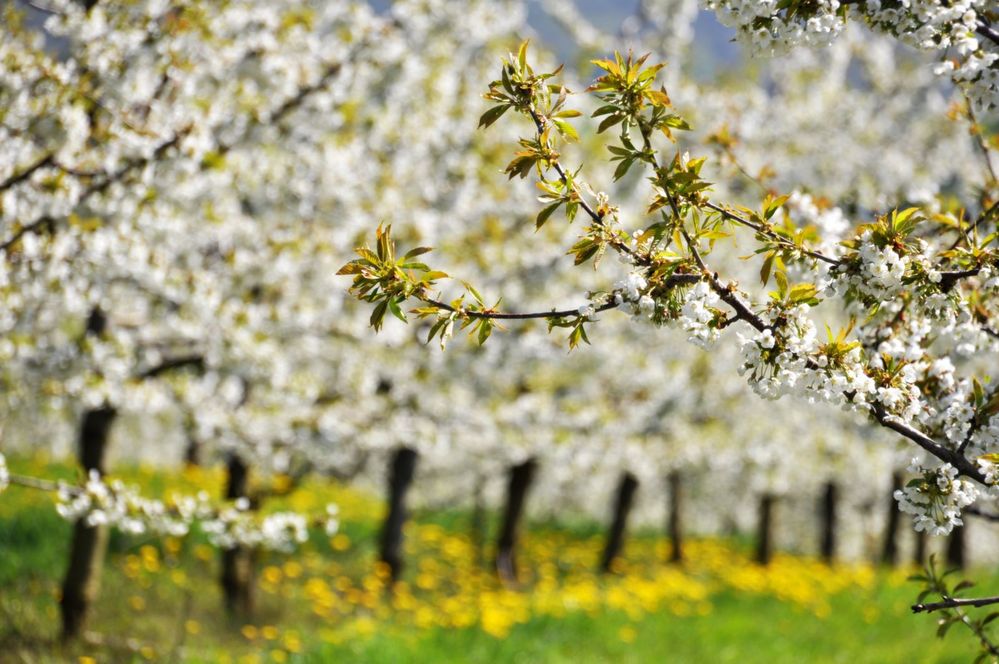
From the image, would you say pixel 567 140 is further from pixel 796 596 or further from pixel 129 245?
pixel 796 596

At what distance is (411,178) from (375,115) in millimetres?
1889

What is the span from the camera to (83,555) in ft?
17.1

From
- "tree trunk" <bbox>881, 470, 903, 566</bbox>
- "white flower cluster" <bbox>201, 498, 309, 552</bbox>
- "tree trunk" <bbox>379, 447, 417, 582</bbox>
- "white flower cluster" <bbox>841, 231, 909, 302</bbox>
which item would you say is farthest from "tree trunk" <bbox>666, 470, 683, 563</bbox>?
"white flower cluster" <bbox>841, 231, 909, 302</bbox>

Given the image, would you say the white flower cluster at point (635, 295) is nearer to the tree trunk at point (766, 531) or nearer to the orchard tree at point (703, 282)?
the orchard tree at point (703, 282)

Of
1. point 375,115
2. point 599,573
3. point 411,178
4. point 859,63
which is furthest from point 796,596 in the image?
point 859,63

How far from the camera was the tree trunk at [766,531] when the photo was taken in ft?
44.4

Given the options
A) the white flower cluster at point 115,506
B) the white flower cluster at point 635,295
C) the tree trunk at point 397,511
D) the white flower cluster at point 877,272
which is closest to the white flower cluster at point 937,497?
the white flower cluster at point 877,272

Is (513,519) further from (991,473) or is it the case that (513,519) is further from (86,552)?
(991,473)

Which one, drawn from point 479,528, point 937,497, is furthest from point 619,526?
point 937,497

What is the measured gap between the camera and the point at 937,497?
174cm

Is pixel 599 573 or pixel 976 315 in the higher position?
pixel 976 315

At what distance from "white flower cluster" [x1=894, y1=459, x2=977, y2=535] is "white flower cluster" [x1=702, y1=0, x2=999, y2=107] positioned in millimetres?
894

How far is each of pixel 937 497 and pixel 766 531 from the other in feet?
42.1

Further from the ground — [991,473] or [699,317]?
[699,317]
